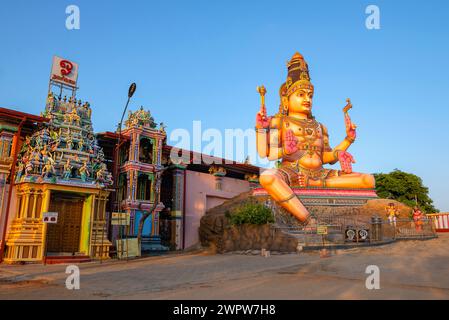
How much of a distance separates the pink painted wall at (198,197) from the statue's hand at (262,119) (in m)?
5.43

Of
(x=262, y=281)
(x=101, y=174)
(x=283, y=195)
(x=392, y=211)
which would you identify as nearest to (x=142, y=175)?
(x=101, y=174)

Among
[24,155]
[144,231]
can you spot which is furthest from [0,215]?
[144,231]

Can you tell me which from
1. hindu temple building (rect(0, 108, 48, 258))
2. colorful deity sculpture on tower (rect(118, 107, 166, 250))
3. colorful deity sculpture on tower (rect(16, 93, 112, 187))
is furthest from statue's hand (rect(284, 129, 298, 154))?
hindu temple building (rect(0, 108, 48, 258))

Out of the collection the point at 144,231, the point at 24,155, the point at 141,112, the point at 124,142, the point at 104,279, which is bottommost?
the point at 104,279

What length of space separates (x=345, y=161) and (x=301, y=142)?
2.68m

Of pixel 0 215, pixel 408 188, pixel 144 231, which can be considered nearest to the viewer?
pixel 0 215

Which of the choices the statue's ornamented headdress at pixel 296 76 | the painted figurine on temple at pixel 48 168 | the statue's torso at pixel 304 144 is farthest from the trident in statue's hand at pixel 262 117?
the painted figurine on temple at pixel 48 168

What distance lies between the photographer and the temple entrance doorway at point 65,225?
16.5m

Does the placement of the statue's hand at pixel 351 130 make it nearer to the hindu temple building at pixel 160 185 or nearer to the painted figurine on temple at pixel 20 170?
the hindu temple building at pixel 160 185

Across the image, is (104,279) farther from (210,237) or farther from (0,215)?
(210,237)

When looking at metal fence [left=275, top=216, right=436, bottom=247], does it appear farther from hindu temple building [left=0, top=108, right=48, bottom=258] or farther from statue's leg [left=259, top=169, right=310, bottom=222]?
hindu temple building [left=0, top=108, right=48, bottom=258]

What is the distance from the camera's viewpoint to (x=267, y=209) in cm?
1700

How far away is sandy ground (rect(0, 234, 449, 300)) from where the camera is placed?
683 cm
